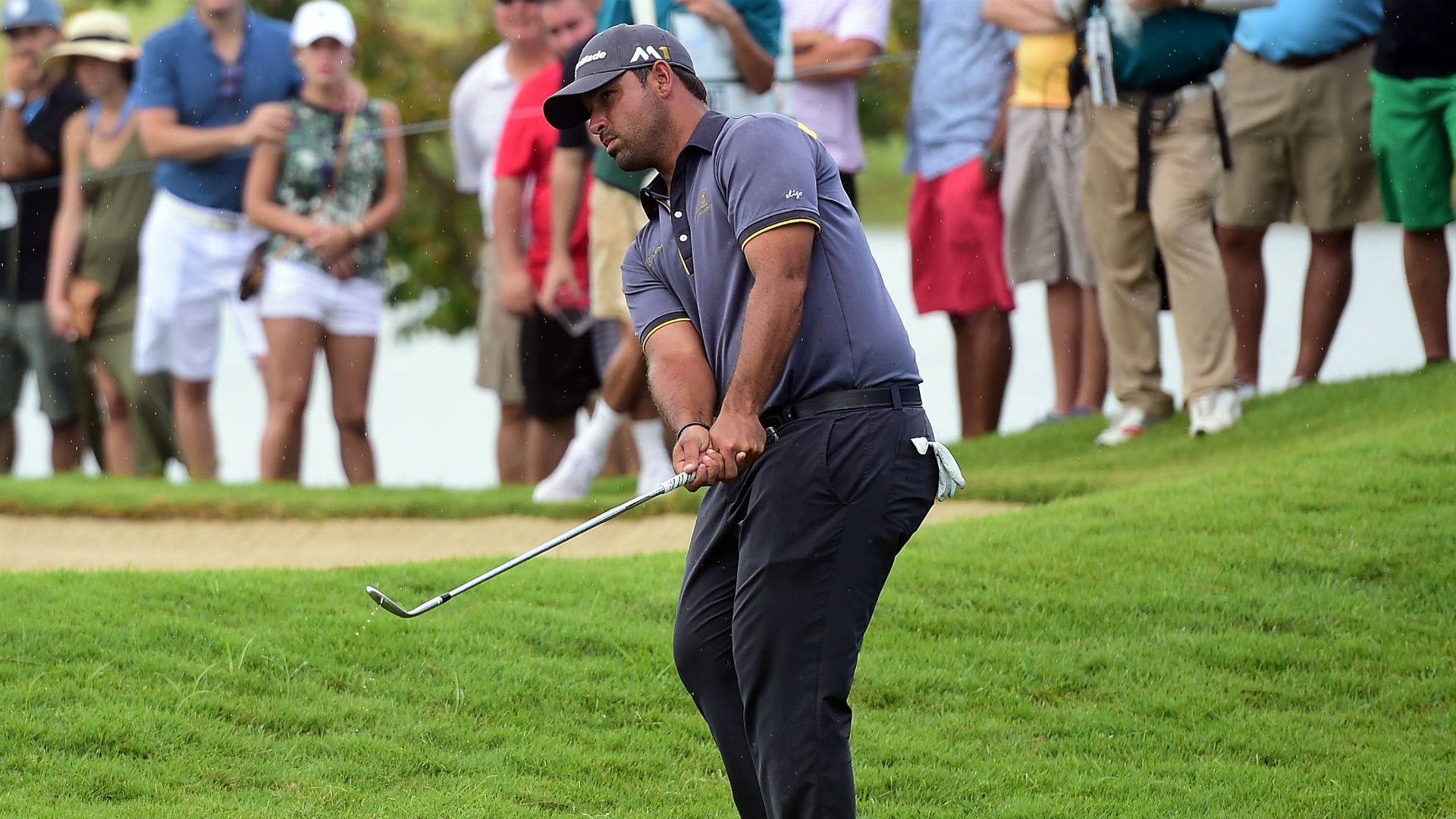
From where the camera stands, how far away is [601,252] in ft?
30.8

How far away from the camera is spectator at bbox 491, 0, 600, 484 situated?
33.3 ft

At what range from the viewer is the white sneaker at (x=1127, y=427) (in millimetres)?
9805

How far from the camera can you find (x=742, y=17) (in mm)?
8953

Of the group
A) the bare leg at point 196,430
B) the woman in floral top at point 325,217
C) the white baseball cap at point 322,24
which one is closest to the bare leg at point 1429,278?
the woman in floral top at point 325,217

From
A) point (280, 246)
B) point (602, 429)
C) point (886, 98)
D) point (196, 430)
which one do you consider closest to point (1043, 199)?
point (602, 429)

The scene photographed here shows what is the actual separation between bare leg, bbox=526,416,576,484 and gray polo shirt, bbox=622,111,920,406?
5937 mm

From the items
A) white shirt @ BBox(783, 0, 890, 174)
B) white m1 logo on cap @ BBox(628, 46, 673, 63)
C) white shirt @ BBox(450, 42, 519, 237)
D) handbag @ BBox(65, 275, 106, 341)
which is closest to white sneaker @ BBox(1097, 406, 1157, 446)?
white shirt @ BBox(783, 0, 890, 174)

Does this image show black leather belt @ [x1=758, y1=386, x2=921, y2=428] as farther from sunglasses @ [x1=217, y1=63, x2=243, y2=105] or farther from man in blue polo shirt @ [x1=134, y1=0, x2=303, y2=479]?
sunglasses @ [x1=217, y1=63, x2=243, y2=105]

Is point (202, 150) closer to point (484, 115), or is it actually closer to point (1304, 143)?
point (484, 115)

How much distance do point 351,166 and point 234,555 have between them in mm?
2399

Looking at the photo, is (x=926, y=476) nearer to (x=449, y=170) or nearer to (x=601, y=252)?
(x=601, y=252)

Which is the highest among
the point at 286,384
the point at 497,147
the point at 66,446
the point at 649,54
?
the point at 649,54

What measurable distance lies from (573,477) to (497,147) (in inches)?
96.2

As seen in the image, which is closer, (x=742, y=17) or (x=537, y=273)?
(x=742, y=17)
